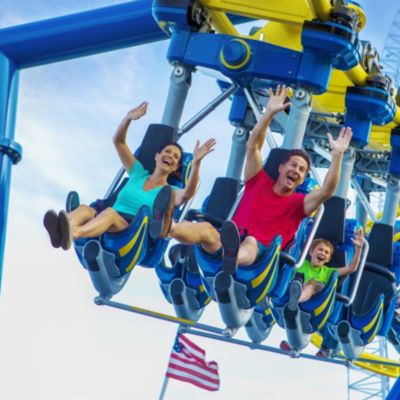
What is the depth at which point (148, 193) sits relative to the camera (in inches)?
303

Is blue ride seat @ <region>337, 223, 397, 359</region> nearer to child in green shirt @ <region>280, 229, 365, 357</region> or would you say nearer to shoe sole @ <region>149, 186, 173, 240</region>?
child in green shirt @ <region>280, 229, 365, 357</region>

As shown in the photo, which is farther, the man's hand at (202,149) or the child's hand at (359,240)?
the child's hand at (359,240)

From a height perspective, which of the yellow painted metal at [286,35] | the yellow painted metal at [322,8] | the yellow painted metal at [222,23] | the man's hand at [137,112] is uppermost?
the yellow painted metal at [286,35]

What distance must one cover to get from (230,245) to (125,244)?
883 millimetres

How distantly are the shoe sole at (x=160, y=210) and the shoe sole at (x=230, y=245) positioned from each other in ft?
1.32

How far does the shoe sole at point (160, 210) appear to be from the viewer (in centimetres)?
670

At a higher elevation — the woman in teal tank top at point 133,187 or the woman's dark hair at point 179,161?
the woman's dark hair at point 179,161

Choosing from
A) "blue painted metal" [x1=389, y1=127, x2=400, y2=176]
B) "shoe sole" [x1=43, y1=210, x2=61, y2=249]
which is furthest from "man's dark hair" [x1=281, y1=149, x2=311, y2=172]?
"blue painted metal" [x1=389, y1=127, x2=400, y2=176]

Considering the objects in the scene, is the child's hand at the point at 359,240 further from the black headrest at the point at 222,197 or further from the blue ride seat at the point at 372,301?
the black headrest at the point at 222,197

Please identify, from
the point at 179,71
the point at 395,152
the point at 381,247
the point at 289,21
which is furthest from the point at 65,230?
the point at 395,152

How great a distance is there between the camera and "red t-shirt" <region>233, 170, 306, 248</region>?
758 cm

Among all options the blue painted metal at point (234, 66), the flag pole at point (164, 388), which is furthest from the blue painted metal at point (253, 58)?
the flag pole at point (164, 388)

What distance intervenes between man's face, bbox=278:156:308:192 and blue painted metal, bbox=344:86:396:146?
1.82 m

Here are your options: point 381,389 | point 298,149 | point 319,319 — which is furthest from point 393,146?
point 381,389
